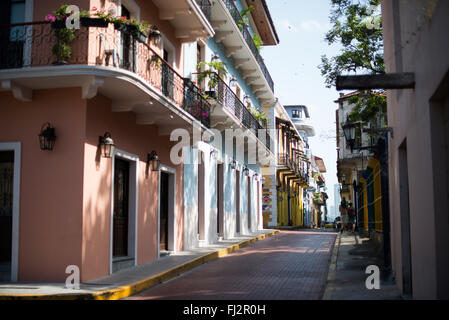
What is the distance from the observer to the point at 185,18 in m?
14.8

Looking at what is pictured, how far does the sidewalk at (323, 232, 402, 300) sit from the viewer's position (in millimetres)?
8391

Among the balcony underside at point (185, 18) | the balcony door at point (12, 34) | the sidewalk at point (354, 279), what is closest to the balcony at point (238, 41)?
the balcony underside at point (185, 18)

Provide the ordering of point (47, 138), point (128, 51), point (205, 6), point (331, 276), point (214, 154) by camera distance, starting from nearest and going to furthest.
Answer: point (47, 138), point (331, 276), point (128, 51), point (205, 6), point (214, 154)

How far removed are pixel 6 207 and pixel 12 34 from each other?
3.58 m

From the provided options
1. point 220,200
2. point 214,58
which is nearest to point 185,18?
point 214,58

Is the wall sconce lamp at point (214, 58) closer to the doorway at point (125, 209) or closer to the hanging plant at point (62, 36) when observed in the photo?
the doorway at point (125, 209)

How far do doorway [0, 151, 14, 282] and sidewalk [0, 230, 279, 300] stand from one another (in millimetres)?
1179

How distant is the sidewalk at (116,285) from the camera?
8.22 m

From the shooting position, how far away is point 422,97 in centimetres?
571

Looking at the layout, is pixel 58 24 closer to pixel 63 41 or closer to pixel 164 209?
pixel 63 41

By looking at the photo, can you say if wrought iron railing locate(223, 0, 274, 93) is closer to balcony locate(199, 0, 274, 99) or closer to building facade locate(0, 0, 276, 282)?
balcony locate(199, 0, 274, 99)

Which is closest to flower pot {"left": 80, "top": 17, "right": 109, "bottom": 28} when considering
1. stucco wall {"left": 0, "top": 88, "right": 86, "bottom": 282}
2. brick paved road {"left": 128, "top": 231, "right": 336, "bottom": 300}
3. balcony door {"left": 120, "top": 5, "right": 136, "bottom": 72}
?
balcony door {"left": 120, "top": 5, "right": 136, "bottom": 72}
